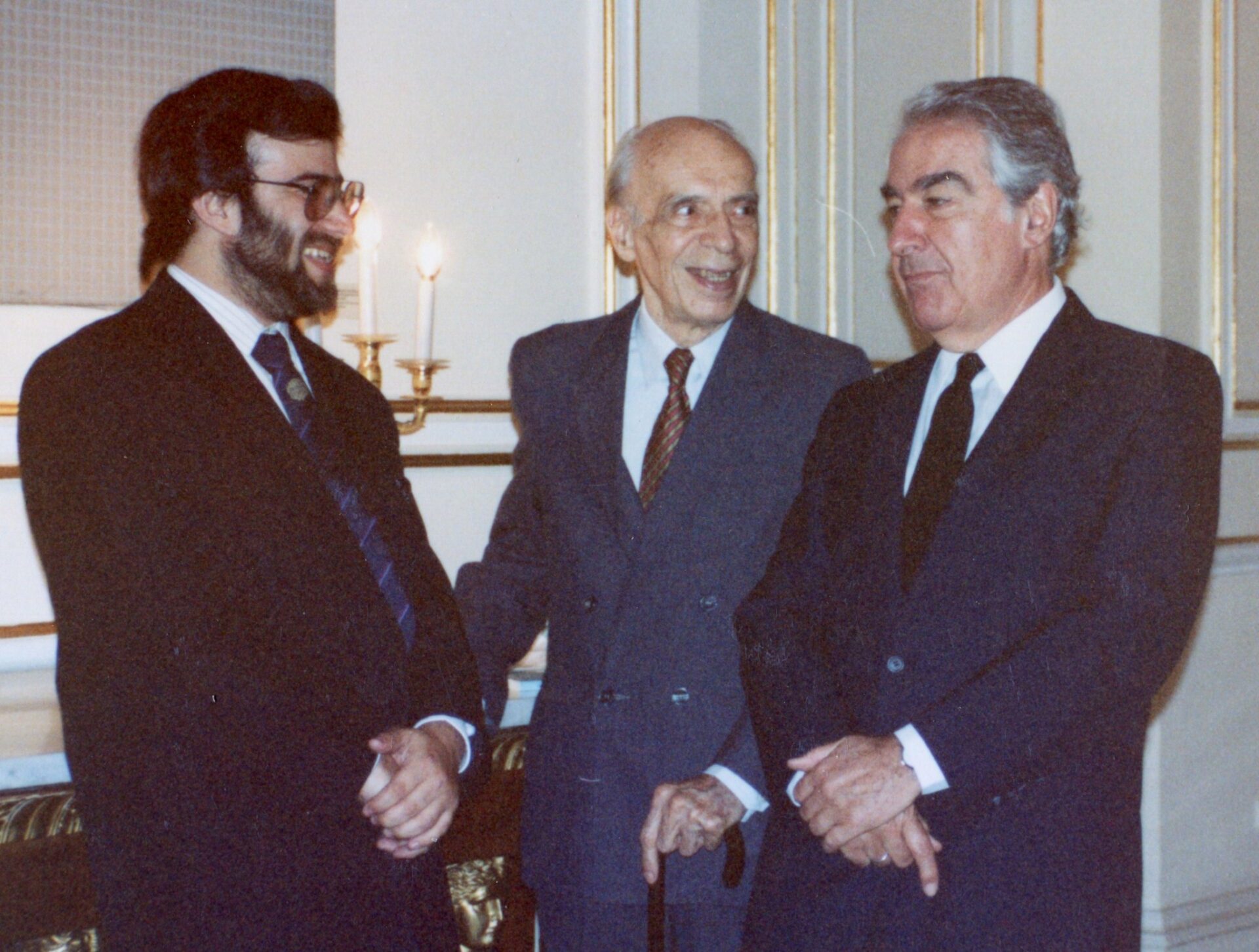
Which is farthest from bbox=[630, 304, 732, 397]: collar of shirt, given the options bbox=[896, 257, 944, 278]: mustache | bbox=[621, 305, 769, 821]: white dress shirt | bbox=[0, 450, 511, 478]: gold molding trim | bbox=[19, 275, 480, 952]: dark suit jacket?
bbox=[0, 450, 511, 478]: gold molding trim

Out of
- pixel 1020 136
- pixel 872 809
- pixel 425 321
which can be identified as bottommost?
pixel 872 809

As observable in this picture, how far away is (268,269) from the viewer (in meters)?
1.94

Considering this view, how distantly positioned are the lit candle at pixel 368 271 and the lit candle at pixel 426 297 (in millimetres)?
93

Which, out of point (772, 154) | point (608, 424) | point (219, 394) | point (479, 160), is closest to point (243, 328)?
point (219, 394)

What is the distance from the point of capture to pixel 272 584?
1.67 meters

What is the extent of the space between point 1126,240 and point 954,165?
5.74ft

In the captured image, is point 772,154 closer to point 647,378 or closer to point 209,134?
point 647,378

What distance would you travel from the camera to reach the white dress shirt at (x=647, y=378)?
2.21 meters

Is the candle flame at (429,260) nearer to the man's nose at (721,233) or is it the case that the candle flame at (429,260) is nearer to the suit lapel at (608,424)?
the suit lapel at (608,424)

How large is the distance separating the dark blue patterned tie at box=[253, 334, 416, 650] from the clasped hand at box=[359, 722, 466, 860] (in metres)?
0.16

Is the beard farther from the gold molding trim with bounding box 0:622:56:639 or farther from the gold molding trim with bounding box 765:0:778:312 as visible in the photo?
the gold molding trim with bounding box 765:0:778:312

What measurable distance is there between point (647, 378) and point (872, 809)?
0.92m

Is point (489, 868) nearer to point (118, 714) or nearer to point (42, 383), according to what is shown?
point (118, 714)

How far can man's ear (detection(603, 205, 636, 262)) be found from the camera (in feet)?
7.84
